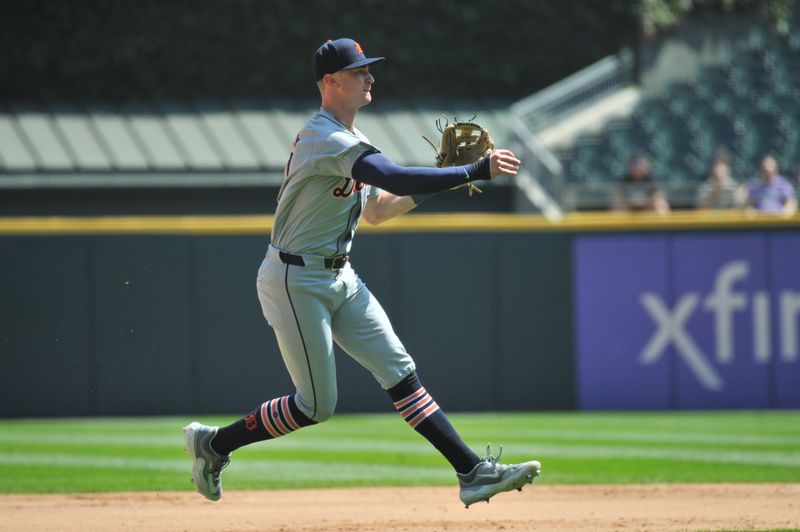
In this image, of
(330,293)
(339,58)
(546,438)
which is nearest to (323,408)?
(330,293)

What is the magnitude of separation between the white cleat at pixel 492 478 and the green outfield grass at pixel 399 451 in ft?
8.17

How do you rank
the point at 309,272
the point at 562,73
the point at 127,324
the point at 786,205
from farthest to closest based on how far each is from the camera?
the point at 562,73 < the point at 786,205 < the point at 127,324 < the point at 309,272

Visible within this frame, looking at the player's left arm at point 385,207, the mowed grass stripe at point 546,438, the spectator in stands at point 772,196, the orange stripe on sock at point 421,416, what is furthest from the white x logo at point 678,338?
the orange stripe on sock at point 421,416

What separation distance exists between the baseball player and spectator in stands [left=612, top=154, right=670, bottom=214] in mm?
8310

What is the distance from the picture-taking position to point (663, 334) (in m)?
12.3

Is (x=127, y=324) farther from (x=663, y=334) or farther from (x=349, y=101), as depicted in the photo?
(x=349, y=101)

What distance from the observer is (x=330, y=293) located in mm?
5418

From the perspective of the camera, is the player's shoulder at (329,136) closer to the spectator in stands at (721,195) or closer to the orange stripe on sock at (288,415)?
the orange stripe on sock at (288,415)

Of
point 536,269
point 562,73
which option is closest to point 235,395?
point 536,269

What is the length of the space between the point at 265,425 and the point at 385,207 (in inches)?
42.8

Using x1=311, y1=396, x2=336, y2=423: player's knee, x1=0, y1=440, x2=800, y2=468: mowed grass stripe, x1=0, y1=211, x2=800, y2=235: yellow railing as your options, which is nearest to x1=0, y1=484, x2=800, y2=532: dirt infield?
x1=311, y1=396, x2=336, y2=423: player's knee

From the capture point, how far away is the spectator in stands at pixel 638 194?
13.5 metres

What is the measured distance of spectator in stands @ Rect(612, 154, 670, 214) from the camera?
13.5m

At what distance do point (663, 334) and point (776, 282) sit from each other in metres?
1.16
